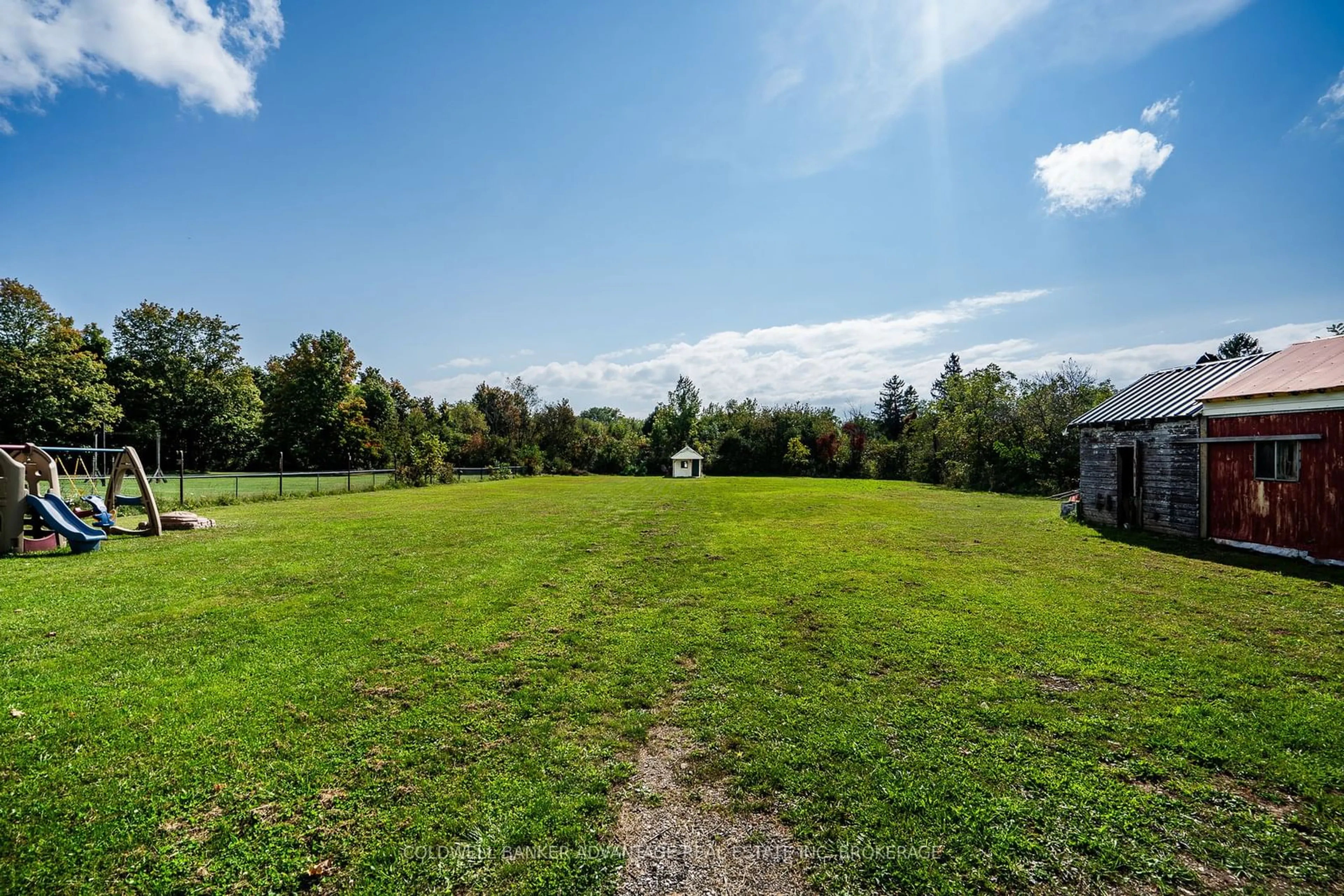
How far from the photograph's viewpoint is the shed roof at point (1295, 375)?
9.77 metres

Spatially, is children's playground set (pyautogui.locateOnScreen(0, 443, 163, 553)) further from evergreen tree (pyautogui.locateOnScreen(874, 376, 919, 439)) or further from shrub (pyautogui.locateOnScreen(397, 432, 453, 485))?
evergreen tree (pyautogui.locateOnScreen(874, 376, 919, 439))

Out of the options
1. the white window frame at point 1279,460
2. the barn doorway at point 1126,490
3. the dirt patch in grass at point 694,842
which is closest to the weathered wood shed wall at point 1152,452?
the barn doorway at point 1126,490

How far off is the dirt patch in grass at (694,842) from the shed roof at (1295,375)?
13.3 meters

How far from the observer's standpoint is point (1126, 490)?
1420 centimetres

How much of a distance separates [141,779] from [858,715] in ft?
15.9

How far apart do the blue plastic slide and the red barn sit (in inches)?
909

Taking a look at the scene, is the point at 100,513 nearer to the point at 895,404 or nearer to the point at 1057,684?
the point at 1057,684

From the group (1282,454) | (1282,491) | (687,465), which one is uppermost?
(1282,454)

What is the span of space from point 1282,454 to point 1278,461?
0.14 m

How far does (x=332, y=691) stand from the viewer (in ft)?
14.6

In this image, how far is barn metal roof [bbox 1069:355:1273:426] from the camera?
12633mm

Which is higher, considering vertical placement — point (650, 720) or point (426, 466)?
point (426, 466)

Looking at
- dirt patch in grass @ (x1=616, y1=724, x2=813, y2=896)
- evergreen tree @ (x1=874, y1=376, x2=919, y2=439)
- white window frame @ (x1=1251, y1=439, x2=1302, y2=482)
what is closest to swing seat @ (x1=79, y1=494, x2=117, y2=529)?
dirt patch in grass @ (x1=616, y1=724, x2=813, y2=896)

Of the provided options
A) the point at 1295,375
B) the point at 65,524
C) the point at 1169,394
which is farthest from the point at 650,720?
the point at 1169,394
